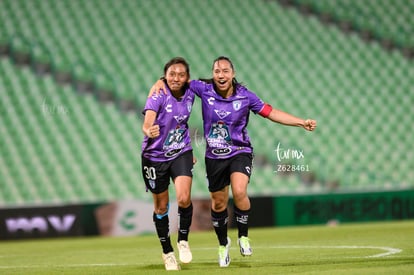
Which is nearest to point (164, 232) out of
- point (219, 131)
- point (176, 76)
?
point (219, 131)

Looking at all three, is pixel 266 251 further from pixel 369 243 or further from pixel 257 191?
pixel 257 191

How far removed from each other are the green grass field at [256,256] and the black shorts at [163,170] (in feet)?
Answer: 2.77

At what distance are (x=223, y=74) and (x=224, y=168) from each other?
3.18ft

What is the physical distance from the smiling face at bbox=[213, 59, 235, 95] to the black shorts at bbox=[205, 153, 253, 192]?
73 centimetres

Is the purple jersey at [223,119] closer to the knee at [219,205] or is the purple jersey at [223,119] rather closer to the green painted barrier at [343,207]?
the knee at [219,205]

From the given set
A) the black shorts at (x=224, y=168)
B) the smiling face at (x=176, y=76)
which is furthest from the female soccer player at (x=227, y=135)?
the smiling face at (x=176, y=76)

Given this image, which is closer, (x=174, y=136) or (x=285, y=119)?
(x=174, y=136)

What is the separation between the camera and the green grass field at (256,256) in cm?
791

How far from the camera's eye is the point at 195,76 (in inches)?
825

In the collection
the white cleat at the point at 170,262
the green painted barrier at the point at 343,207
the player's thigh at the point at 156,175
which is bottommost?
the green painted barrier at the point at 343,207

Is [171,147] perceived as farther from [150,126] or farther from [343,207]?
[343,207]

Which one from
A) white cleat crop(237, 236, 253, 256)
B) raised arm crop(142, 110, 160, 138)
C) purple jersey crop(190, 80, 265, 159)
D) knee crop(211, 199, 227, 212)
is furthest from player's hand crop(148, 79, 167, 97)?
white cleat crop(237, 236, 253, 256)

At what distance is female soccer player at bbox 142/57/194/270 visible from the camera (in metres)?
8.38

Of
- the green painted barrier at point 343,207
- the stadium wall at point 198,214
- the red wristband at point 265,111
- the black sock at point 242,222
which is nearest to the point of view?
the black sock at point 242,222
